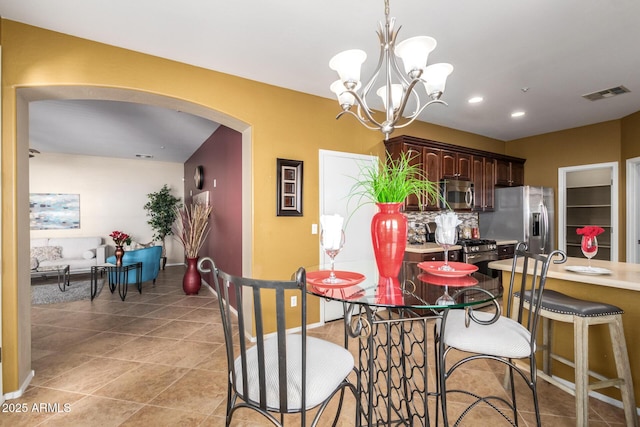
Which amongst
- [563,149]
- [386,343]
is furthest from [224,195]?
[563,149]

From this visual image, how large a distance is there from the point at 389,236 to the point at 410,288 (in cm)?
28

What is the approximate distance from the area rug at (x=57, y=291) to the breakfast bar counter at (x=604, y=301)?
19.1 ft

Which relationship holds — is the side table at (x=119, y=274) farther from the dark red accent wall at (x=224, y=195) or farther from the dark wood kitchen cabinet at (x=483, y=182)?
the dark wood kitchen cabinet at (x=483, y=182)

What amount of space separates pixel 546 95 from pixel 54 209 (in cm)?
906

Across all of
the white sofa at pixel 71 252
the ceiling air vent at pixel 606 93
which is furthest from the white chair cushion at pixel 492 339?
the white sofa at pixel 71 252

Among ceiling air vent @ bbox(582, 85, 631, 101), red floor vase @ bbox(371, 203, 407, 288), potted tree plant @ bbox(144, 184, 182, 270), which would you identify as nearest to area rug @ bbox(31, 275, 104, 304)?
potted tree plant @ bbox(144, 184, 182, 270)

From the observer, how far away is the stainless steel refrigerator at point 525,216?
4.39 meters

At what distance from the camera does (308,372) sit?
116 centimetres

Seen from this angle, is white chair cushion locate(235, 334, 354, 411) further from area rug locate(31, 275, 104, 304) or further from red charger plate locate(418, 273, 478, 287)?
area rug locate(31, 275, 104, 304)

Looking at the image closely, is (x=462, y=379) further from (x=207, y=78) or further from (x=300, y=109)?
(x=207, y=78)

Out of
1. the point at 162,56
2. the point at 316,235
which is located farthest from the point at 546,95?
the point at 162,56

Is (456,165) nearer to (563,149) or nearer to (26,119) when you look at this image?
(563,149)

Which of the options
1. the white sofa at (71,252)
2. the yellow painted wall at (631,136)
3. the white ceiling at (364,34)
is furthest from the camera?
the white sofa at (71,252)

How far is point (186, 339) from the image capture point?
9.74ft
